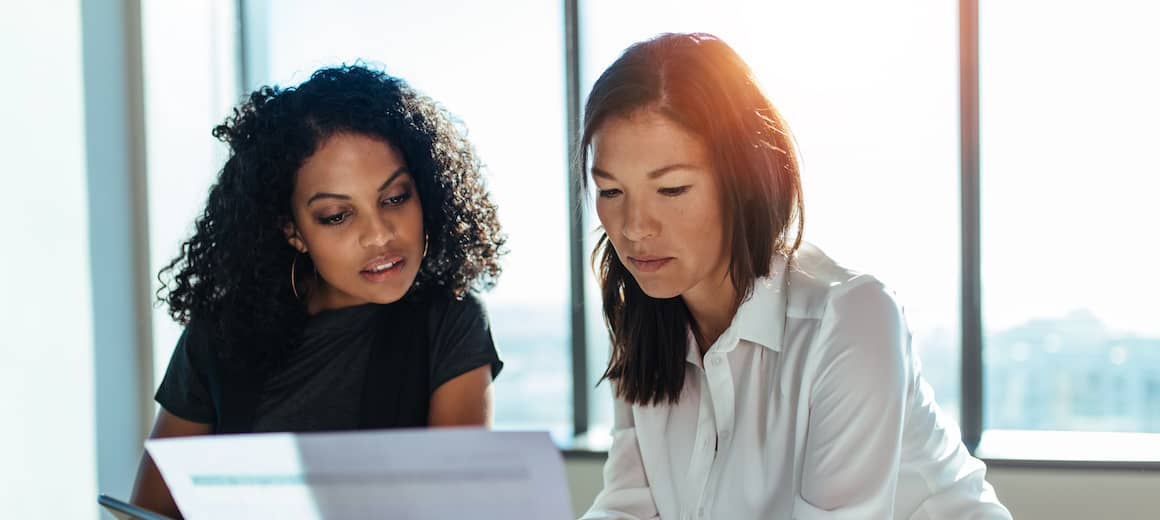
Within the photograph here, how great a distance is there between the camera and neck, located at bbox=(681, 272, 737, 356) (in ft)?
4.99

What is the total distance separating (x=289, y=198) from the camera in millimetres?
1596

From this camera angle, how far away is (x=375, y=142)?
1521 millimetres

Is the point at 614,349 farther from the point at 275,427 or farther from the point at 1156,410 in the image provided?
the point at 1156,410

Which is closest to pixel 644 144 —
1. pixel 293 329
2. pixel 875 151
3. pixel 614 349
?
pixel 614 349

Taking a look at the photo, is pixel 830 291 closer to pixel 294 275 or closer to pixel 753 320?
pixel 753 320

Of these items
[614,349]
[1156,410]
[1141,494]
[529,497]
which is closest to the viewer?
[529,497]

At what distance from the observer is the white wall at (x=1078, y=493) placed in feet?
7.85

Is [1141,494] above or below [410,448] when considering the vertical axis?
below

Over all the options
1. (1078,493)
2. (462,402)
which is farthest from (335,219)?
(1078,493)

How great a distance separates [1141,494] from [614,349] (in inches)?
59.2

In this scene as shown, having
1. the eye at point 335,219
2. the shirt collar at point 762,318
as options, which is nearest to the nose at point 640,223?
the shirt collar at point 762,318

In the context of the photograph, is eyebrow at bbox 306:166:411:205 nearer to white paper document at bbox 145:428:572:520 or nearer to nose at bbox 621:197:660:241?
nose at bbox 621:197:660:241

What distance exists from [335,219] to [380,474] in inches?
30.7

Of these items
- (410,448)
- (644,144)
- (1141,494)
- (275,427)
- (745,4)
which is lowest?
(1141,494)
